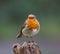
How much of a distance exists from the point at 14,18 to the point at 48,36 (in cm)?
152

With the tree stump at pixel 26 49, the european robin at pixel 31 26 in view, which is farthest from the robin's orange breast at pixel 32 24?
the tree stump at pixel 26 49

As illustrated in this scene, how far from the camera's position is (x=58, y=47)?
628 cm

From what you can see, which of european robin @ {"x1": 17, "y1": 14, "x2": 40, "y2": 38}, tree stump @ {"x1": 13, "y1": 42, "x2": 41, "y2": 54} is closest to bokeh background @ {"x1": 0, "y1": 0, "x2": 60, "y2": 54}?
european robin @ {"x1": 17, "y1": 14, "x2": 40, "y2": 38}

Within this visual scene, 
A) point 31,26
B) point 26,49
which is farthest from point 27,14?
point 26,49

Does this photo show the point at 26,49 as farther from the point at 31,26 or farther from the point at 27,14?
the point at 27,14

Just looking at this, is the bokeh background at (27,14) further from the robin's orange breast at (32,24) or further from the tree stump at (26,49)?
the tree stump at (26,49)

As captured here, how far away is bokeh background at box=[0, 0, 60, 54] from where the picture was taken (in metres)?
6.98

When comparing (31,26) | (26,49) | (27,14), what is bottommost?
(26,49)

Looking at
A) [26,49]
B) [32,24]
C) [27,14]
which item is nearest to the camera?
[26,49]

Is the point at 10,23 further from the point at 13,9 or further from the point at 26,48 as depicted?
the point at 26,48

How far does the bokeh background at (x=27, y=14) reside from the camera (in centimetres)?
698

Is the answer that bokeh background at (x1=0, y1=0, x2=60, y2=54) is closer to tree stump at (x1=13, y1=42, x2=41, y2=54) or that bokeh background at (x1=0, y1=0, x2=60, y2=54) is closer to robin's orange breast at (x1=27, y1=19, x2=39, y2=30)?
robin's orange breast at (x1=27, y1=19, x2=39, y2=30)

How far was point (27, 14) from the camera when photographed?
7.91 m

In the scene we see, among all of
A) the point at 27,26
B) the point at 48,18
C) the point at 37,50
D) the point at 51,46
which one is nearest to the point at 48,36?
the point at 51,46
